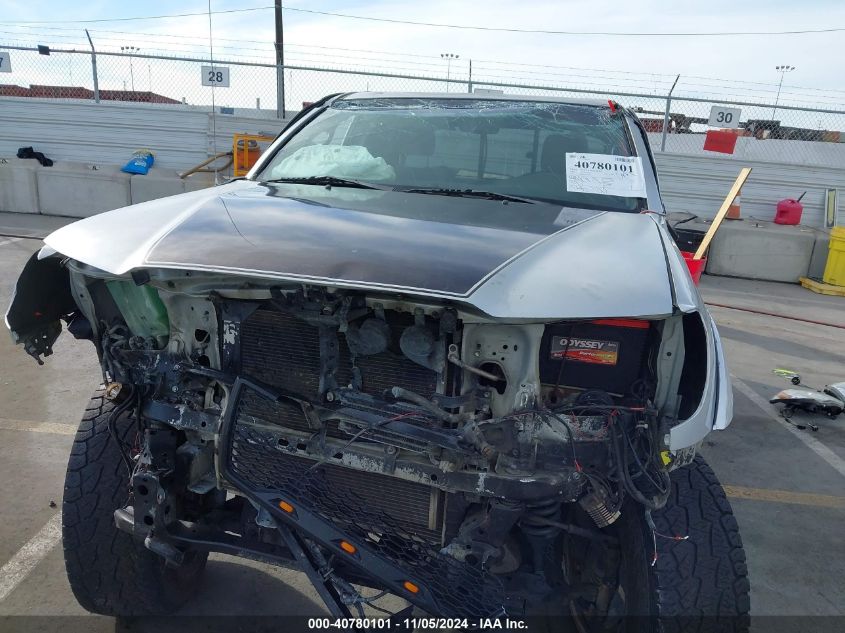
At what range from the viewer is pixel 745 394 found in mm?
5203

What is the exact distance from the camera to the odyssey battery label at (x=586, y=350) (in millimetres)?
1968

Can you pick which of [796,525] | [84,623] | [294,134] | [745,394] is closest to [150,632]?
[84,623]

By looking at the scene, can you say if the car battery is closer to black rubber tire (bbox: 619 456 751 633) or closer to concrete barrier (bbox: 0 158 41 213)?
black rubber tire (bbox: 619 456 751 633)

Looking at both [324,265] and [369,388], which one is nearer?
[324,265]

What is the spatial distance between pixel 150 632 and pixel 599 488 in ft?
5.97

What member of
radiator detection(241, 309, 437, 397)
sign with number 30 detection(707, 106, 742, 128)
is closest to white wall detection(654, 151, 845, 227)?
sign with number 30 detection(707, 106, 742, 128)

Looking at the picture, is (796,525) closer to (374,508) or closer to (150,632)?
(374,508)

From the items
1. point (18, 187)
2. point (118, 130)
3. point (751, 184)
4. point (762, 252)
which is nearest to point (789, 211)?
point (751, 184)

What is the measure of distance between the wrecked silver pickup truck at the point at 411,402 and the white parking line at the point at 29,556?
0.46 m

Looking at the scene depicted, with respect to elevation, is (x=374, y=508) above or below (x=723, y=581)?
above

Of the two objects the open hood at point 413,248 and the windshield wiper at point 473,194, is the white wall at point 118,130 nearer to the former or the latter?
the windshield wiper at point 473,194

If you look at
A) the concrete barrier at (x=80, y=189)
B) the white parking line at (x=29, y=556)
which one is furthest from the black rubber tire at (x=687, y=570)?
the concrete barrier at (x=80, y=189)

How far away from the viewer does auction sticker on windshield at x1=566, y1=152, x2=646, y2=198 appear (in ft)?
9.52

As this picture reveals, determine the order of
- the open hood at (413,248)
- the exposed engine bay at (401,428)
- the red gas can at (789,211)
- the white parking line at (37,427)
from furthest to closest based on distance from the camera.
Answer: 1. the red gas can at (789,211)
2. the white parking line at (37,427)
3. the exposed engine bay at (401,428)
4. the open hood at (413,248)
